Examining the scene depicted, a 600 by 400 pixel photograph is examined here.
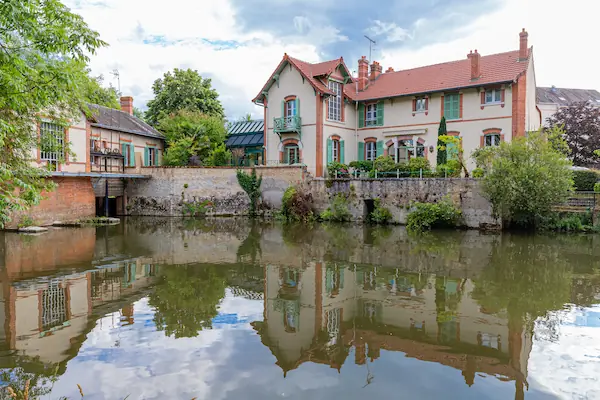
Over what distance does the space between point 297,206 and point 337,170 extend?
3062 mm

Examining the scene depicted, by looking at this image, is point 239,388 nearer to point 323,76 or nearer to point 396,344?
point 396,344

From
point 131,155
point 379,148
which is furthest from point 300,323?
point 131,155

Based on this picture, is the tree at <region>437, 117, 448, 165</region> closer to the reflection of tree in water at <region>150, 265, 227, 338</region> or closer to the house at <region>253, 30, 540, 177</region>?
the house at <region>253, 30, 540, 177</region>

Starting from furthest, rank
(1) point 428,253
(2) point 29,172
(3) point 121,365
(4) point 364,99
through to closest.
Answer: (4) point 364,99
(1) point 428,253
(2) point 29,172
(3) point 121,365

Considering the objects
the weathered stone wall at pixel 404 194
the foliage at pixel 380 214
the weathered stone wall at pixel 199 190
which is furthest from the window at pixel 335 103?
the foliage at pixel 380 214

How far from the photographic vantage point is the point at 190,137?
31.3 m

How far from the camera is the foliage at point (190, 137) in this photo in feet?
100

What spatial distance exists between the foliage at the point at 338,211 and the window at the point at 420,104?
7.32 metres

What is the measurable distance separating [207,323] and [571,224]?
18312 mm

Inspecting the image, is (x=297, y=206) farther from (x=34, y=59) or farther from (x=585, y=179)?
(x=34, y=59)

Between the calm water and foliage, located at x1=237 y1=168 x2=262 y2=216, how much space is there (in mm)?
12150

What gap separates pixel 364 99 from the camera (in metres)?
28.4

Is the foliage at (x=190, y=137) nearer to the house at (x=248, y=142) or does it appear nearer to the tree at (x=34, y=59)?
the house at (x=248, y=142)

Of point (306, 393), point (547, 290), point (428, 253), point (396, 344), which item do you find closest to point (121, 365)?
point (306, 393)
